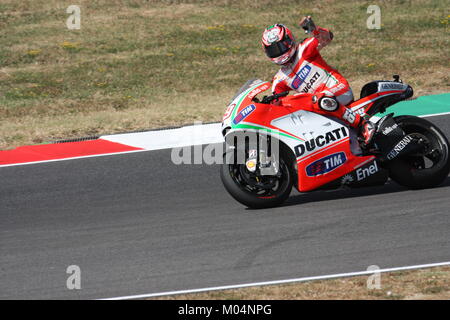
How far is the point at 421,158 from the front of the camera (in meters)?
9.34

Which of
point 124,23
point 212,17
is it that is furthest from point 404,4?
point 124,23

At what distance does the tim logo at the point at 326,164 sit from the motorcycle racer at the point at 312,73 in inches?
15.3

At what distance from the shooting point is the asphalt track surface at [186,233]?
731cm

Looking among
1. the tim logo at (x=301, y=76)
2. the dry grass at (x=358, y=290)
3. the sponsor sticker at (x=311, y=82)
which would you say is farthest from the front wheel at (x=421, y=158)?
the dry grass at (x=358, y=290)

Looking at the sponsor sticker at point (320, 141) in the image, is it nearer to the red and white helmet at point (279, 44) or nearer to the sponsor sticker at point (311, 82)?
the sponsor sticker at point (311, 82)

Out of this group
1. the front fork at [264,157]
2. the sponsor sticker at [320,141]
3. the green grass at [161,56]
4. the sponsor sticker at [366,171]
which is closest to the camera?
the front fork at [264,157]

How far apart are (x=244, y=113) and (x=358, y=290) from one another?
2583 mm

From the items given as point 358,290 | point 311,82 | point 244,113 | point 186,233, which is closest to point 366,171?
point 311,82

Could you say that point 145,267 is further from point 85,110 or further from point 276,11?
point 276,11

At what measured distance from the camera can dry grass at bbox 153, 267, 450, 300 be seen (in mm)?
6496

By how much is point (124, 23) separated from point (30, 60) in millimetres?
2948

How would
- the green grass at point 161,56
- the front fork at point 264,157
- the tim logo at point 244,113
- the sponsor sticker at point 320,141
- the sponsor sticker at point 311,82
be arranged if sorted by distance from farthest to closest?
the green grass at point 161,56, the sponsor sticker at point 311,82, the sponsor sticker at point 320,141, the front fork at point 264,157, the tim logo at point 244,113

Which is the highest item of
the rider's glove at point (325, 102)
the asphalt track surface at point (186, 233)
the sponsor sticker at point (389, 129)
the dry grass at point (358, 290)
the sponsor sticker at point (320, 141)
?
the rider's glove at point (325, 102)

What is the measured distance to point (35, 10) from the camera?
20922mm
